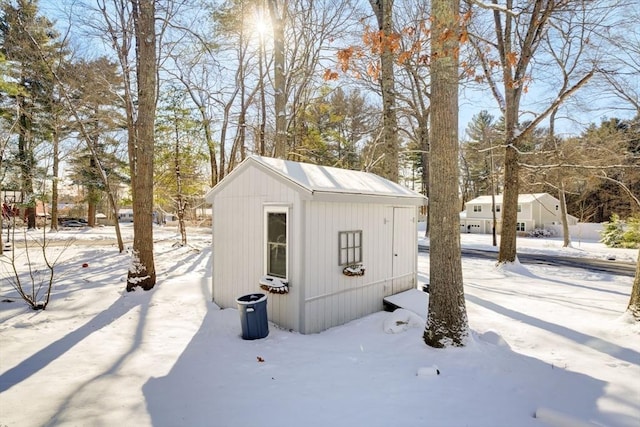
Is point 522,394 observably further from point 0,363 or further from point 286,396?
point 0,363

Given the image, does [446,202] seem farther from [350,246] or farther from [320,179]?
[320,179]

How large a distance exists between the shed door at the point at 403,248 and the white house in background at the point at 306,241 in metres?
0.04

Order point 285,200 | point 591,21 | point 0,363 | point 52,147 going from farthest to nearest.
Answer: point 52,147 → point 591,21 → point 285,200 → point 0,363

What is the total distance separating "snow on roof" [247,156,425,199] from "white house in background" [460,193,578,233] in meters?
25.4

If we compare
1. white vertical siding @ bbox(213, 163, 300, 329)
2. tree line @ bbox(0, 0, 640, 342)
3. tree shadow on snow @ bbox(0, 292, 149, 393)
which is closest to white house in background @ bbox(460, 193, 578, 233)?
tree line @ bbox(0, 0, 640, 342)

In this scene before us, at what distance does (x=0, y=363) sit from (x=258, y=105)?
51.3 ft

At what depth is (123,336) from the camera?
15.5 feet

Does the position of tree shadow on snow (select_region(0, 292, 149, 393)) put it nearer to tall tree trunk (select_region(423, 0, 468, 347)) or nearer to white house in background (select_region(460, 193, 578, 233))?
tall tree trunk (select_region(423, 0, 468, 347))

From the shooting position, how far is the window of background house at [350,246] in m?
5.50

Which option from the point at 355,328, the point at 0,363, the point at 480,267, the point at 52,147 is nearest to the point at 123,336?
the point at 0,363

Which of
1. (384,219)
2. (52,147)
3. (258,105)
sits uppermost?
(258,105)

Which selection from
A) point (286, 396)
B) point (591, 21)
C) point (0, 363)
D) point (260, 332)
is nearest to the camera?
point (286, 396)

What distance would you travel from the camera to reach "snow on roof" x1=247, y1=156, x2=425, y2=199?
5043 mm

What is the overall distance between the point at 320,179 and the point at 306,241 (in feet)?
3.74
